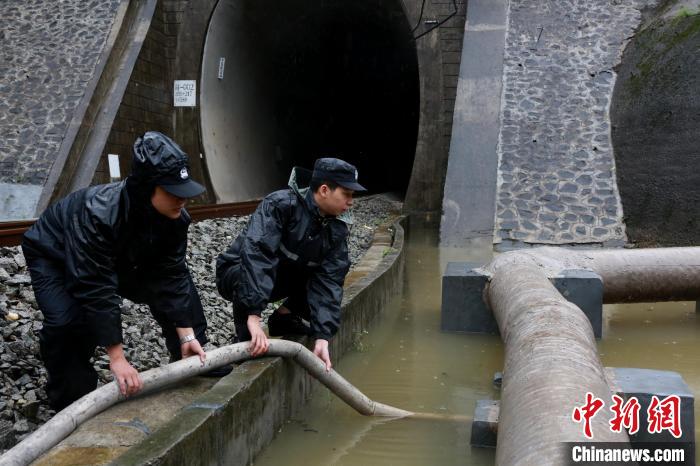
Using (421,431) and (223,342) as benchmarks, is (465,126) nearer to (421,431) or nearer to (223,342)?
(223,342)

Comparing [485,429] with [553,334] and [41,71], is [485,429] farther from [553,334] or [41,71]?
[41,71]

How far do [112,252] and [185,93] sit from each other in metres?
13.4

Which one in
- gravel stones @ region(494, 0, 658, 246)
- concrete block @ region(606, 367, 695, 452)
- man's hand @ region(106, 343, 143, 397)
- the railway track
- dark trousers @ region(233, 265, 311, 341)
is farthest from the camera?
gravel stones @ region(494, 0, 658, 246)

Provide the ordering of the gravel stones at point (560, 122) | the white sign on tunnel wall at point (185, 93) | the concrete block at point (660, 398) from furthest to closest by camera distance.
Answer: the white sign on tunnel wall at point (185, 93) < the gravel stones at point (560, 122) < the concrete block at point (660, 398)

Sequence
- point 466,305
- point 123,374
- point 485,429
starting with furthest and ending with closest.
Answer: point 466,305, point 485,429, point 123,374

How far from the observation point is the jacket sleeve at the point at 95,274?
288cm

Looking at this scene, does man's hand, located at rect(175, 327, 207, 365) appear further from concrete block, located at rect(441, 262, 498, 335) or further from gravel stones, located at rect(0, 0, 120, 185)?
gravel stones, located at rect(0, 0, 120, 185)

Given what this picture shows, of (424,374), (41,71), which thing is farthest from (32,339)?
(41,71)

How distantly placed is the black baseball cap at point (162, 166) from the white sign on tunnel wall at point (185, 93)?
1325 centimetres

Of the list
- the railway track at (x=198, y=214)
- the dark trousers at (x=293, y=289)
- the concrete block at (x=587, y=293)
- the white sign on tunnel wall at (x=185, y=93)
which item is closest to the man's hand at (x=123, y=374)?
the dark trousers at (x=293, y=289)

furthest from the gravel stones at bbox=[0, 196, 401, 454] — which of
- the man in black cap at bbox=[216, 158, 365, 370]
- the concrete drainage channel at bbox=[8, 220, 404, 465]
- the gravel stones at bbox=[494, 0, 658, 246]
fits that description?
the gravel stones at bbox=[494, 0, 658, 246]

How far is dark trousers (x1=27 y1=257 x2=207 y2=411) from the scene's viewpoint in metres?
3.19

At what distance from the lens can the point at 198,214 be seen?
31.5 feet

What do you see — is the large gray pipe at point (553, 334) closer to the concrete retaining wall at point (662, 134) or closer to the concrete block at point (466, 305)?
the concrete block at point (466, 305)
